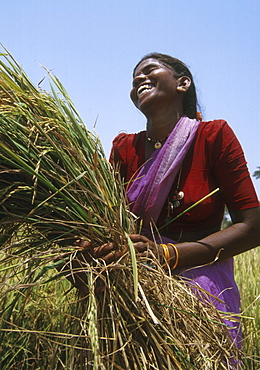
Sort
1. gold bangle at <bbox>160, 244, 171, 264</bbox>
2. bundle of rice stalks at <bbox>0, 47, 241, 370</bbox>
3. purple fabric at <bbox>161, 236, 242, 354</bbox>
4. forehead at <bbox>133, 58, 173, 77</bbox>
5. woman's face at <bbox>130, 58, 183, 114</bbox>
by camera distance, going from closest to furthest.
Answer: bundle of rice stalks at <bbox>0, 47, 241, 370</bbox> → gold bangle at <bbox>160, 244, 171, 264</bbox> → purple fabric at <bbox>161, 236, 242, 354</bbox> → woman's face at <bbox>130, 58, 183, 114</bbox> → forehead at <bbox>133, 58, 173, 77</bbox>

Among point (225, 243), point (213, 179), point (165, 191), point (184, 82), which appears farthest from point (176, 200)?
point (184, 82)

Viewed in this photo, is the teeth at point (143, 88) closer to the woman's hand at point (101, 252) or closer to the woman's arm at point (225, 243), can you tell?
the woman's arm at point (225, 243)

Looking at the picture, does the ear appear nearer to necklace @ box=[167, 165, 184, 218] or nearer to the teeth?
the teeth

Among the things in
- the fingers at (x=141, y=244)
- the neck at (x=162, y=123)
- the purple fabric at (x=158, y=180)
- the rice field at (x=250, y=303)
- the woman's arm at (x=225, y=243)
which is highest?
the neck at (x=162, y=123)

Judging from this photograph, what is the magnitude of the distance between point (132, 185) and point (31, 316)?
1.00 m

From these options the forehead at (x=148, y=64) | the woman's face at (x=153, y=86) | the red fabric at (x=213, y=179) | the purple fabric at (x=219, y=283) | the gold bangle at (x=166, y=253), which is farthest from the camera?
the forehead at (x=148, y=64)

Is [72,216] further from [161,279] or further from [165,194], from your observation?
[165,194]

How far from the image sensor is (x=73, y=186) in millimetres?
1795

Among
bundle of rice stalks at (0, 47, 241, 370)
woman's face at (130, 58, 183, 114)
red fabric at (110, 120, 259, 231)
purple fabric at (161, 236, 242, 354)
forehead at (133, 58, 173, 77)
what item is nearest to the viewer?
bundle of rice stalks at (0, 47, 241, 370)

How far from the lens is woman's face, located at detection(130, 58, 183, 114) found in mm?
2383

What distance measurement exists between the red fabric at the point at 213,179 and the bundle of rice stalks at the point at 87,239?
43 centimetres

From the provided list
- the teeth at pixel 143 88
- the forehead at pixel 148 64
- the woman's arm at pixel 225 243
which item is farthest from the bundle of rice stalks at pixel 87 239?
the forehead at pixel 148 64

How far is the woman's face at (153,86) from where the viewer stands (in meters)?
2.38

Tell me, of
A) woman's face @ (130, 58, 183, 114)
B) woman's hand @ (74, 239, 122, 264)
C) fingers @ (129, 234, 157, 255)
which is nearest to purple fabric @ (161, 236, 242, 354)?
fingers @ (129, 234, 157, 255)
